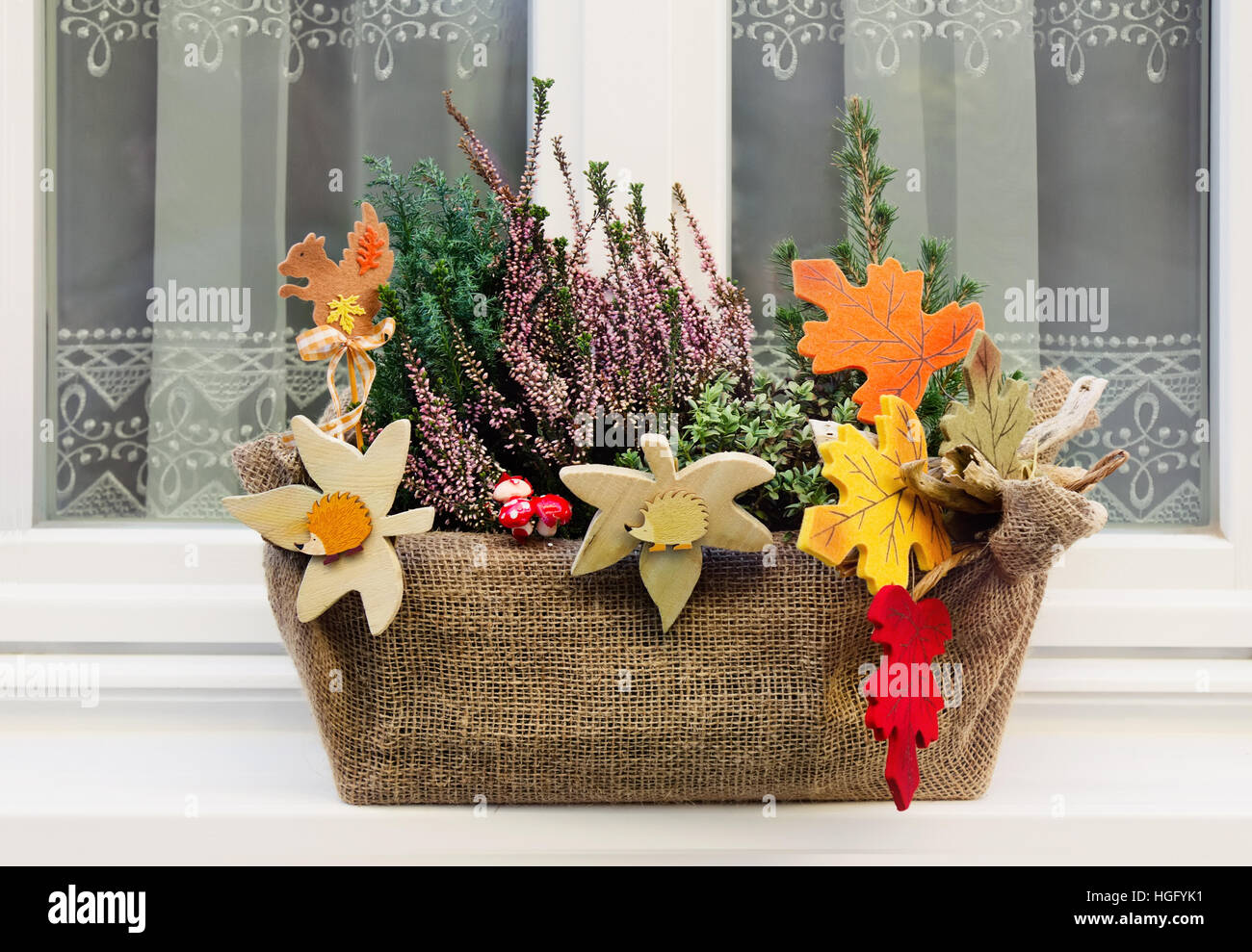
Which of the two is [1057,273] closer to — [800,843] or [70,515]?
[800,843]

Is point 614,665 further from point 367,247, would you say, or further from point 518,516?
point 367,247

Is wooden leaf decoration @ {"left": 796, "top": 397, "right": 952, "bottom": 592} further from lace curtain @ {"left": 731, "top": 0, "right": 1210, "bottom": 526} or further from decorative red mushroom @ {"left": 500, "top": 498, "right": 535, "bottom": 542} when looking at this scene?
lace curtain @ {"left": 731, "top": 0, "right": 1210, "bottom": 526}

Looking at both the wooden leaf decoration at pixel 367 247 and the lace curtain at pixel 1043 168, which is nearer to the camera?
the wooden leaf decoration at pixel 367 247

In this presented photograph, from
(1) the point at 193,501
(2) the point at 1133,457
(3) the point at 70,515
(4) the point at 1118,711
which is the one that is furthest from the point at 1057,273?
(3) the point at 70,515

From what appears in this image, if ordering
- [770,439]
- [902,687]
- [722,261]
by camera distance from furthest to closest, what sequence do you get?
[722,261]
[770,439]
[902,687]

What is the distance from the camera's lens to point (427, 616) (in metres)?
0.55

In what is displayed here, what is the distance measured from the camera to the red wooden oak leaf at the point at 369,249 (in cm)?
60

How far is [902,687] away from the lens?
48 cm

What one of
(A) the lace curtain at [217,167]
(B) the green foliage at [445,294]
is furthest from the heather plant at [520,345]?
(A) the lace curtain at [217,167]

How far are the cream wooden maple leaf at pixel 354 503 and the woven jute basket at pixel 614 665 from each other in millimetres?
31

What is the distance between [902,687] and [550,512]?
0.23m

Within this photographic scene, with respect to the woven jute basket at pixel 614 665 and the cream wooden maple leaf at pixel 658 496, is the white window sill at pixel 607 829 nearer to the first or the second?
the woven jute basket at pixel 614 665

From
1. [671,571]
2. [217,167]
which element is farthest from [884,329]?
[217,167]
